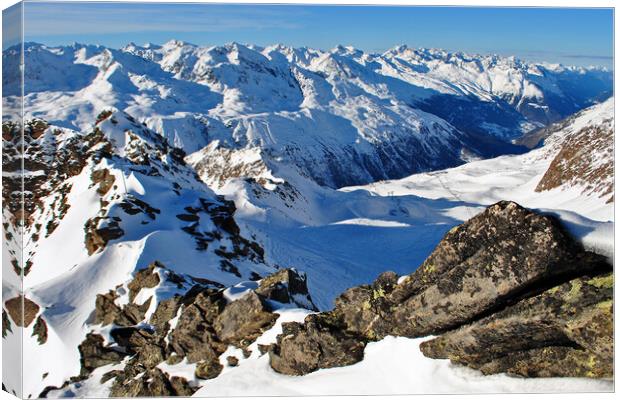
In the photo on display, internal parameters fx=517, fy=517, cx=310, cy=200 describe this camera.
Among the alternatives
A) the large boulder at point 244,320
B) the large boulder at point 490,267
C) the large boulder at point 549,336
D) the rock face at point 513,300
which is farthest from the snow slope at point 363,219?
the large boulder at point 244,320

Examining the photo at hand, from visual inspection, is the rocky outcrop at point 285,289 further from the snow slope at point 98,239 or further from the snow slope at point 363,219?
the snow slope at point 363,219

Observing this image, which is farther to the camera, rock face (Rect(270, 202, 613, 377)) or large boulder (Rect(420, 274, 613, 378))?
rock face (Rect(270, 202, 613, 377))

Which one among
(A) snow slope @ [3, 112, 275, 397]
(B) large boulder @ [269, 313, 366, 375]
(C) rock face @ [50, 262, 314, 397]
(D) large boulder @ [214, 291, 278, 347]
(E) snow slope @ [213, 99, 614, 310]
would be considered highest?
(B) large boulder @ [269, 313, 366, 375]

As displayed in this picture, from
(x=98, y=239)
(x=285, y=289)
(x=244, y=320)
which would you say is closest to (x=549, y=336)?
(x=244, y=320)

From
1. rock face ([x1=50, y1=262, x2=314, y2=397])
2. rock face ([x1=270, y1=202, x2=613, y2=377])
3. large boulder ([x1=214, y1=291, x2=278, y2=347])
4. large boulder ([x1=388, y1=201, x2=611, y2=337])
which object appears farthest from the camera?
large boulder ([x1=214, y1=291, x2=278, y2=347])

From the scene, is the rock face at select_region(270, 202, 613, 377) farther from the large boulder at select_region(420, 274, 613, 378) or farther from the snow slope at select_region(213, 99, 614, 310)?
the snow slope at select_region(213, 99, 614, 310)

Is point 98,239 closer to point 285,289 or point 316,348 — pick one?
point 285,289

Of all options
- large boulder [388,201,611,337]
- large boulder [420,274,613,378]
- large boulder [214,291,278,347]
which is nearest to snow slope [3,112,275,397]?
large boulder [214,291,278,347]

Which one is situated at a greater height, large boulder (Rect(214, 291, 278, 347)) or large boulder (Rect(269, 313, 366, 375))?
large boulder (Rect(269, 313, 366, 375))

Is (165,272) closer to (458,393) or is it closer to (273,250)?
(458,393)

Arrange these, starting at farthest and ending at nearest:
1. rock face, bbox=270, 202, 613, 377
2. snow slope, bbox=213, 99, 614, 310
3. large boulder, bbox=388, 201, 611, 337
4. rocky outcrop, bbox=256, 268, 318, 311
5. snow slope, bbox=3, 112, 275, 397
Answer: snow slope, bbox=213, 99, 614, 310 < snow slope, bbox=3, 112, 275, 397 < rocky outcrop, bbox=256, 268, 318, 311 < large boulder, bbox=388, 201, 611, 337 < rock face, bbox=270, 202, 613, 377
